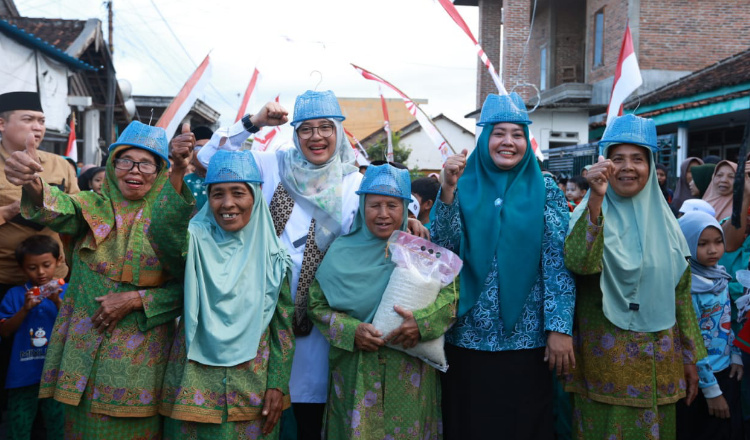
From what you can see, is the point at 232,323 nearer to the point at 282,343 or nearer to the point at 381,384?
the point at 282,343

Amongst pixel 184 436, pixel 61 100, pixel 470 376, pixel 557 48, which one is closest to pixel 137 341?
pixel 184 436

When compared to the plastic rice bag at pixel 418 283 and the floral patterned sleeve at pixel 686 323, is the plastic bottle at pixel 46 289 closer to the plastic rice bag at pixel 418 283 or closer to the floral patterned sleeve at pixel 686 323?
the plastic rice bag at pixel 418 283

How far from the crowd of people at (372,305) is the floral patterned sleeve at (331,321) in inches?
0.4

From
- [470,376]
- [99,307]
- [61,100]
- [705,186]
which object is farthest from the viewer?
[61,100]

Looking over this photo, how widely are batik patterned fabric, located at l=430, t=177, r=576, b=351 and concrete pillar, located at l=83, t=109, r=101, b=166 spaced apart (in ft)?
38.1

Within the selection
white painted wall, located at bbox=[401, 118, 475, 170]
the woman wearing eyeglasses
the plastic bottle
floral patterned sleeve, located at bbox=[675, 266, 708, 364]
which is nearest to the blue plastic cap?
the woman wearing eyeglasses

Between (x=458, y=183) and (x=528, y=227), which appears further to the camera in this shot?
(x=458, y=183)

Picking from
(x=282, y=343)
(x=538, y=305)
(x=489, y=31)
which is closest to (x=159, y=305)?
(x=282, y=343)

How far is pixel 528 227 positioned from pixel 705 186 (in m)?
3.92

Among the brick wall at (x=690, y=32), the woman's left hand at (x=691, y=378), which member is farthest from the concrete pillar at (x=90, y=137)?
the brick wall at (x=690, y=32)

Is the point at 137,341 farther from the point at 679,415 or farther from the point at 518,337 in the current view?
the point at 679,415

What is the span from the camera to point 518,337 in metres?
2.79

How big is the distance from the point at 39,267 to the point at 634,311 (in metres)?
3.20

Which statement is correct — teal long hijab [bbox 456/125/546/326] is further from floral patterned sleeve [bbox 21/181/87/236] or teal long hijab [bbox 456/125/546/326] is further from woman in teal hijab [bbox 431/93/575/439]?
floral patterned sleeve [bbox 21/181/87/236]
